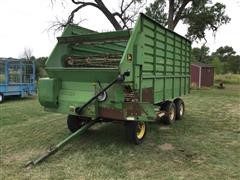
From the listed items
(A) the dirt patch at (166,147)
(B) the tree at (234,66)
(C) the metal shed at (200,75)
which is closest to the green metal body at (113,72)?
(A) the dirt patch at (166,147)

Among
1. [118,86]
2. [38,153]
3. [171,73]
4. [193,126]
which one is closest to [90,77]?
[118,86]

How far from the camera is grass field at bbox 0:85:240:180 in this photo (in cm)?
400

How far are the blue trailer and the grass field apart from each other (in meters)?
5.71

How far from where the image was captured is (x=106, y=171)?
404cm

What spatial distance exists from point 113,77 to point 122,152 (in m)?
1.35

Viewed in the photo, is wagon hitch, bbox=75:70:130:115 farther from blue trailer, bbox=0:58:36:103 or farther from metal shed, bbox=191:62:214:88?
metal shed, bbox=191:62:214:88

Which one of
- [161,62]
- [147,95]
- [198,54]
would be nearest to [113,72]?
[147,95]

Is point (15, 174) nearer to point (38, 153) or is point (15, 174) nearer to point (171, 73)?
point (38, 153)

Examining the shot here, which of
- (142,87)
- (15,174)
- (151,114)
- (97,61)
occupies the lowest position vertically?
(15,174)

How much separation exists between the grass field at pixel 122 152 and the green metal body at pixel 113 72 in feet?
2.26

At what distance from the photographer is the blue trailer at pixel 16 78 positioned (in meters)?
12.8

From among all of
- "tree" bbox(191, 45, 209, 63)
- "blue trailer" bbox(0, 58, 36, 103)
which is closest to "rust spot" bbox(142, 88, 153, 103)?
"blue trailer" bbox(0, 58, 36, 103)

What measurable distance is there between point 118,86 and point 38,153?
6.15ft

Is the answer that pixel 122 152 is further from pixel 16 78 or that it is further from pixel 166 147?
pixel 16 78
